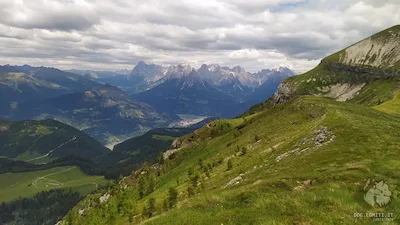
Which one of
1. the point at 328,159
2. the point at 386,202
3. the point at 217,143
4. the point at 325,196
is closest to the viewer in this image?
the point at 386,202

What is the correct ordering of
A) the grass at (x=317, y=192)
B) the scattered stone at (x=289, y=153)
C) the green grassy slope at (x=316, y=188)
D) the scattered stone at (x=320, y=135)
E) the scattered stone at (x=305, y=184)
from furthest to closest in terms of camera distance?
the scattered stone at (x=320, y=135)
the scattered stone at (x=289, y=153)
the scattered stone at (x=305, y=184)
the green grassy slope at (x=316, y=188)
the grass at (x=317, y=192)

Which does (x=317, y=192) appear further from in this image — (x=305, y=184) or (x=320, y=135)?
(x=320, y=135)

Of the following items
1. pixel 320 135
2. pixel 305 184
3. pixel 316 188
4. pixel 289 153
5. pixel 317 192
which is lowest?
pixel 289 153

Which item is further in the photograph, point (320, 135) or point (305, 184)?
point (320, 135)

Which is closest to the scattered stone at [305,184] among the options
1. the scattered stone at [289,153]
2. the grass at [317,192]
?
the grass at [317,192]

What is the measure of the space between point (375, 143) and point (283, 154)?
64.1 ft

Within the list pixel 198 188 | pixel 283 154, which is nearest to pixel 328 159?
pixel 283 154

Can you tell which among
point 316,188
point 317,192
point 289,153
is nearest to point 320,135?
point 289,153

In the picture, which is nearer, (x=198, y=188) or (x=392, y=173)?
(x=392, y=173)

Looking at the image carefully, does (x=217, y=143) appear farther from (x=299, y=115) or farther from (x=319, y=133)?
(x=319, y=133)

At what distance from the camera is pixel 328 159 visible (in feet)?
165

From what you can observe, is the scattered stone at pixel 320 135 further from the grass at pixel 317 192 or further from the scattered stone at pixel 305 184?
the scattered stone at pixel 305 184

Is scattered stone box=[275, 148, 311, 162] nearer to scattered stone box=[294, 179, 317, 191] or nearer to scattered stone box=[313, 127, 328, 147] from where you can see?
scattered stone box=[313, 127, 328, 147]

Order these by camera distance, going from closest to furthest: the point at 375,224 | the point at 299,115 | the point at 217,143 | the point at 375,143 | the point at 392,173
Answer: the point at 375,224 → the point at 392,173 → the point at 375,143 → the point at 299,115 → the point at 217,143
